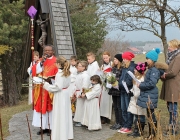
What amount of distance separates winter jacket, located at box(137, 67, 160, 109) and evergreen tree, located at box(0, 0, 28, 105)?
680 centimetres

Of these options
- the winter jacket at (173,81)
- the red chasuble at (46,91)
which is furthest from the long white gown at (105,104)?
the winter jacket at (173,81)

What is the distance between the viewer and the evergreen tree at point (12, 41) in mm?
11523

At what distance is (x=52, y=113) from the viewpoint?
5984 millimetres

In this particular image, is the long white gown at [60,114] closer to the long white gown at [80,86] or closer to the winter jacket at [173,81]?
the long white gown at [80,86]

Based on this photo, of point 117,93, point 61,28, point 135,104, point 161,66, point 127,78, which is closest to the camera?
point 161,66

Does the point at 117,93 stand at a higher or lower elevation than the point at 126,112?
higher

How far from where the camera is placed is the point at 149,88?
5.49 meters

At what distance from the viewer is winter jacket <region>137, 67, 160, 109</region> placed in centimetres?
545

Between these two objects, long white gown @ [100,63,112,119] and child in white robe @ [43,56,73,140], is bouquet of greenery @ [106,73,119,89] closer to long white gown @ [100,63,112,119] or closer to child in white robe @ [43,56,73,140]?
long white gown @ [100,63,112,119]

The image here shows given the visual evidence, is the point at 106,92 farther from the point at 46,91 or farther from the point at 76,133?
the point at 46,91

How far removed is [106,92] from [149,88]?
79.7 inches

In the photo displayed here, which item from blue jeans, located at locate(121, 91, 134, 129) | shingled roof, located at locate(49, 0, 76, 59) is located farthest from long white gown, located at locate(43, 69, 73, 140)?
shingled roof, located at locate(49, 0, 76, 59)

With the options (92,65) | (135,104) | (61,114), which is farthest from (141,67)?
(92,65)

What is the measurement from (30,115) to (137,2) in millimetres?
4381
